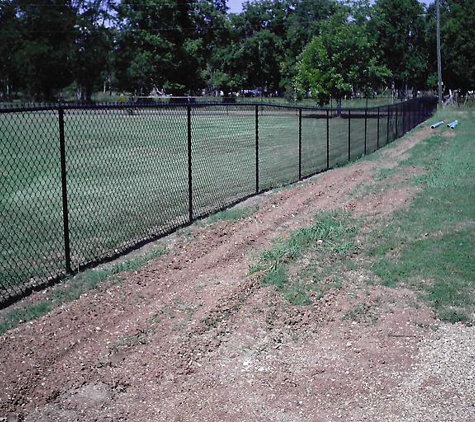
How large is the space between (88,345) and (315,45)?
44729 mm

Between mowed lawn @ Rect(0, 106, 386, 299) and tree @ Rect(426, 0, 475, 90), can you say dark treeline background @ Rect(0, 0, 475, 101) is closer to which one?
tree @ Rect(426, 0, 475, 90)

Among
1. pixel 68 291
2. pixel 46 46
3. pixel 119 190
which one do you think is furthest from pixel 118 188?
pixel 46 46

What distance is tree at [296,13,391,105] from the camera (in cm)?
4656

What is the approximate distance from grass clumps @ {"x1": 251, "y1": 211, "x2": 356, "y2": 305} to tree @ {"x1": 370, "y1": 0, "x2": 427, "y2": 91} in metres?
61.6

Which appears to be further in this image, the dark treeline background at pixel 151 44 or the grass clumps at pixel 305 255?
the dark treeline background at pixel 151 44

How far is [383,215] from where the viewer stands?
31.9ft

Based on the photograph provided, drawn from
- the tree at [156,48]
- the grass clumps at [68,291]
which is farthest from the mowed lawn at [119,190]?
the tree at [156,48]

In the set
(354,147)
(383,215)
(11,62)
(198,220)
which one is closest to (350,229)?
(383,215)

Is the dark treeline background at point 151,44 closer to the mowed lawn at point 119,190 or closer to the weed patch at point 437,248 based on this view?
the mowed lawn at point 119,190

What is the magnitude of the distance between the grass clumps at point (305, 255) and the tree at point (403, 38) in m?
61.6

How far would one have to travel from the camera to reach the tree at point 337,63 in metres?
46.6

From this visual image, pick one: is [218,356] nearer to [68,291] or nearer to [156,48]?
[68,291]

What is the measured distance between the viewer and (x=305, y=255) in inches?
299

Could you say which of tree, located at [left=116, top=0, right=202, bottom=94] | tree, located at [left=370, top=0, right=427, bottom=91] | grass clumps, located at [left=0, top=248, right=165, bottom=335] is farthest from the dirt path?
tree, located at [left=370, top=0, right=427, bottom=91]
